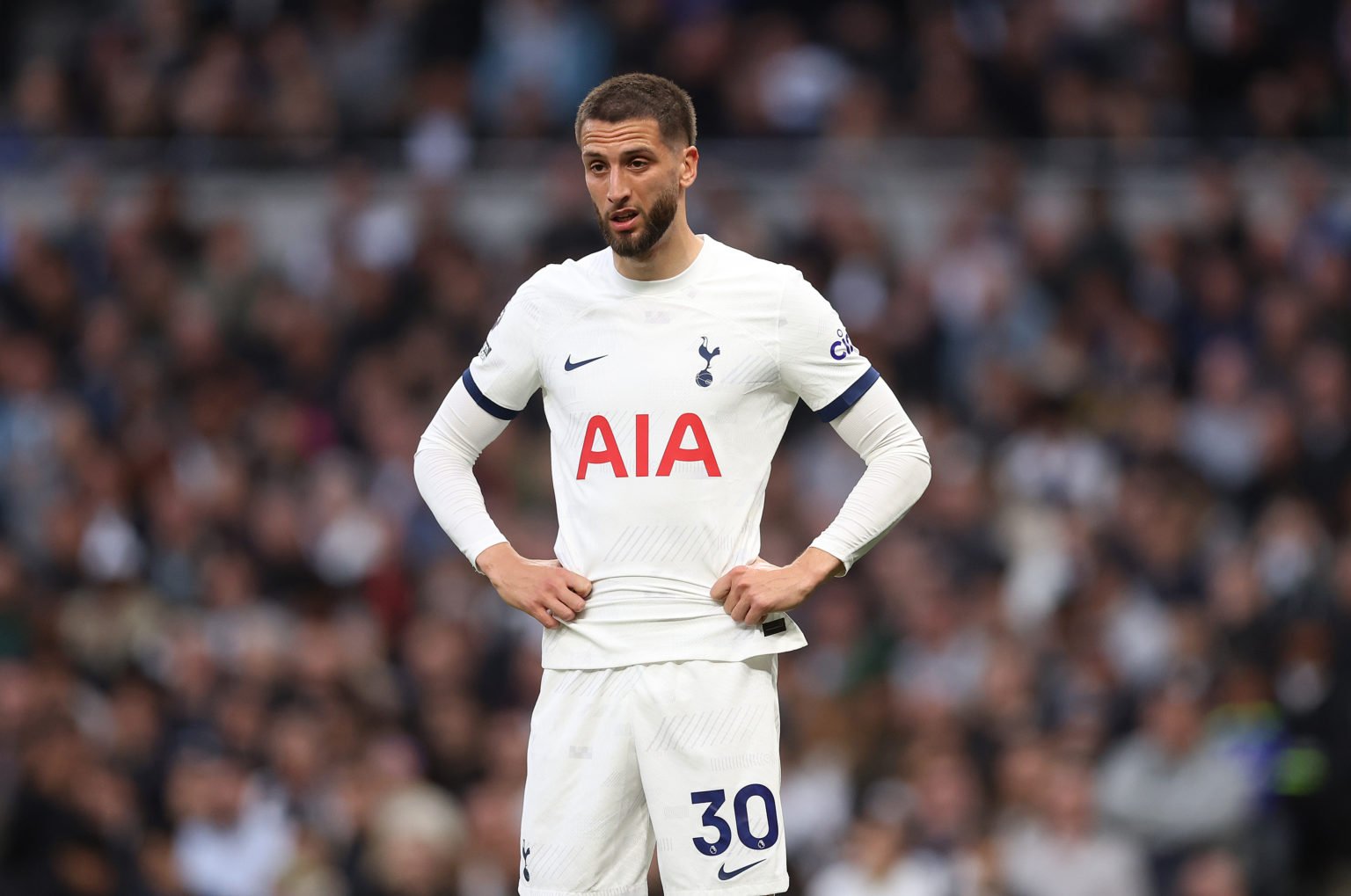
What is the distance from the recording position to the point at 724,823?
17.3ft

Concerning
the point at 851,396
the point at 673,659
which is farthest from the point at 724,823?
the point at 851,396

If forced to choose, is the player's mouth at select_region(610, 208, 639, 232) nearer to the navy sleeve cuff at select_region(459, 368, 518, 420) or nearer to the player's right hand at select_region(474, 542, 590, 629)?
the navy sleeve cuff at select_region(459, 368, 518, 420)

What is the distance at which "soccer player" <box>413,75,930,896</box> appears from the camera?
526cm

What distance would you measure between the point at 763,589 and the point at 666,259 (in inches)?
35.1

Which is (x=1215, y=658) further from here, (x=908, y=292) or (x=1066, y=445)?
(x=908, y=292)

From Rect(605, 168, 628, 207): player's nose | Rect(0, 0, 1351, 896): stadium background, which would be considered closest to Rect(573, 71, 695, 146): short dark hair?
Rect(605, 168, 628, 207): player's nose

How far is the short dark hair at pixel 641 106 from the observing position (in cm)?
524

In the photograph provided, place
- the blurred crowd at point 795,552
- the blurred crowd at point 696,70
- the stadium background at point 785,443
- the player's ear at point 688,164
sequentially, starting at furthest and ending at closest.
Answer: the blurred crowd at point 696,70 < the stadium background at point 785,443 < the blurred crowd at point 795,552 < the player's ear at point 688,164

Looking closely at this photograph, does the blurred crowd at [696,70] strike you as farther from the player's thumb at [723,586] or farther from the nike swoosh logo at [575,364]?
the player's thumb at [723,586]

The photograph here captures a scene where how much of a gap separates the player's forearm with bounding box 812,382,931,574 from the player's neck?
58 centimetres

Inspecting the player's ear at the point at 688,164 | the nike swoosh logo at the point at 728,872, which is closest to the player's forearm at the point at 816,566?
the nike swoosh logo at the point at 728,872

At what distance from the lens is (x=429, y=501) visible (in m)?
5.69

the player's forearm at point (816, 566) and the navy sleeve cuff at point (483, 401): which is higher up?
the navy sleeve cuff at point (483, 401)

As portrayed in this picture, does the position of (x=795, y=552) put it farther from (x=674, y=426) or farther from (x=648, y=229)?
(x=648, y=229)
